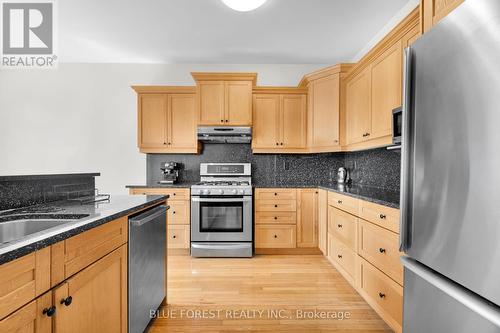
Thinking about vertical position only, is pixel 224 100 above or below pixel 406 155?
above

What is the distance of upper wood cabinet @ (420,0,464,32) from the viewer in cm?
105

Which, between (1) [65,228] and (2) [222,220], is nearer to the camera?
(1) [65,228]

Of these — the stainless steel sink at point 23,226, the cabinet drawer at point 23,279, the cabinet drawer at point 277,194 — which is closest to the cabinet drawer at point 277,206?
the cabinet drawer at point 277,194

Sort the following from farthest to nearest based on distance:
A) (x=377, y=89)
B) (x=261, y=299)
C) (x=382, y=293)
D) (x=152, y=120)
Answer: (x=152, y=120) < (x=377, y=89) < (x=261, y=299) < (x=382, y=293)

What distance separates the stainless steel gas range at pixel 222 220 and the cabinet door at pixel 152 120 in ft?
3.10

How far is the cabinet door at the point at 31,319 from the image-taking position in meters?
0.73

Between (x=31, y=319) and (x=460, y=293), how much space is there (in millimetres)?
1372

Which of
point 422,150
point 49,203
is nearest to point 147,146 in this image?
point 49,203

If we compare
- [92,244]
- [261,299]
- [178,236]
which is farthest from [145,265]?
[178,236]

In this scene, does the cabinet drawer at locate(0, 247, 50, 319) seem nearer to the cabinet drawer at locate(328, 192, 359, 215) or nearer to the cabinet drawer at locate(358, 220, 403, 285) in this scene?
the cabinet drawer at locate(358, 220, 403, 285)

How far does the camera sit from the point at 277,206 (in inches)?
133

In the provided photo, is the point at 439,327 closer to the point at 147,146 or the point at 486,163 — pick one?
the point at 486,163

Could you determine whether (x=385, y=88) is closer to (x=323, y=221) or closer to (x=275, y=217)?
(x=323, y=221)

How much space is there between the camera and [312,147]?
138 inches
